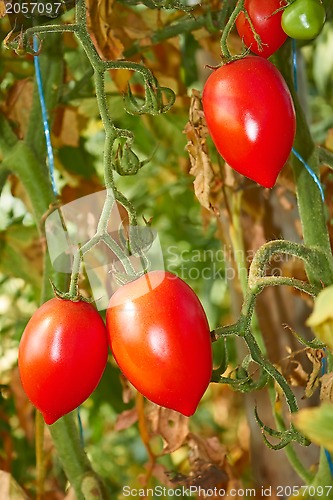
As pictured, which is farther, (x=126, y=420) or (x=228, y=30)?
(x=126, y=420)

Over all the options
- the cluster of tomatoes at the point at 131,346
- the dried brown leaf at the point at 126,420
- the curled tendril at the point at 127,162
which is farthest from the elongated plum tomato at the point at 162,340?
the dried brown leaf at the point at 126,420

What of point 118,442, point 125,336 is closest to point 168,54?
point 125,336

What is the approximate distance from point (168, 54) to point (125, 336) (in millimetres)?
704

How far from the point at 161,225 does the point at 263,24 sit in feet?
3.01

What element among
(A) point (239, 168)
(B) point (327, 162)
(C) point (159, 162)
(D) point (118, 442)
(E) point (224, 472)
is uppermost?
(A) point (239, 168)

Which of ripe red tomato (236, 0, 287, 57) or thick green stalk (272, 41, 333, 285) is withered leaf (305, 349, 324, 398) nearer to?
thick green stalk (272, 41, 333, 285)

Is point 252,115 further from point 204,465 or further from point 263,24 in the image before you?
point 204,465

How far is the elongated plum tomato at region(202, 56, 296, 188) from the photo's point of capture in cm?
65

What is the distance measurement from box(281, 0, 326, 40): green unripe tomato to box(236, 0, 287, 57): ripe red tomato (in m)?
0.03

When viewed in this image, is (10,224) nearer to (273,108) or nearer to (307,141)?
(307,141)

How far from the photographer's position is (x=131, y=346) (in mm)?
632

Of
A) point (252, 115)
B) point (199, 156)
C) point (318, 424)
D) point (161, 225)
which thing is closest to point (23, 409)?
point (161, 225)

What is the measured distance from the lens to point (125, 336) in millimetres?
635

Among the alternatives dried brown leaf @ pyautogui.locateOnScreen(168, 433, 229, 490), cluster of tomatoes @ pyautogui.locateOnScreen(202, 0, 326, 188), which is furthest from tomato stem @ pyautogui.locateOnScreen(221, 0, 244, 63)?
dried brown leaf @ pyautogui.locateOnScreen(168, 433, 229, 490)
